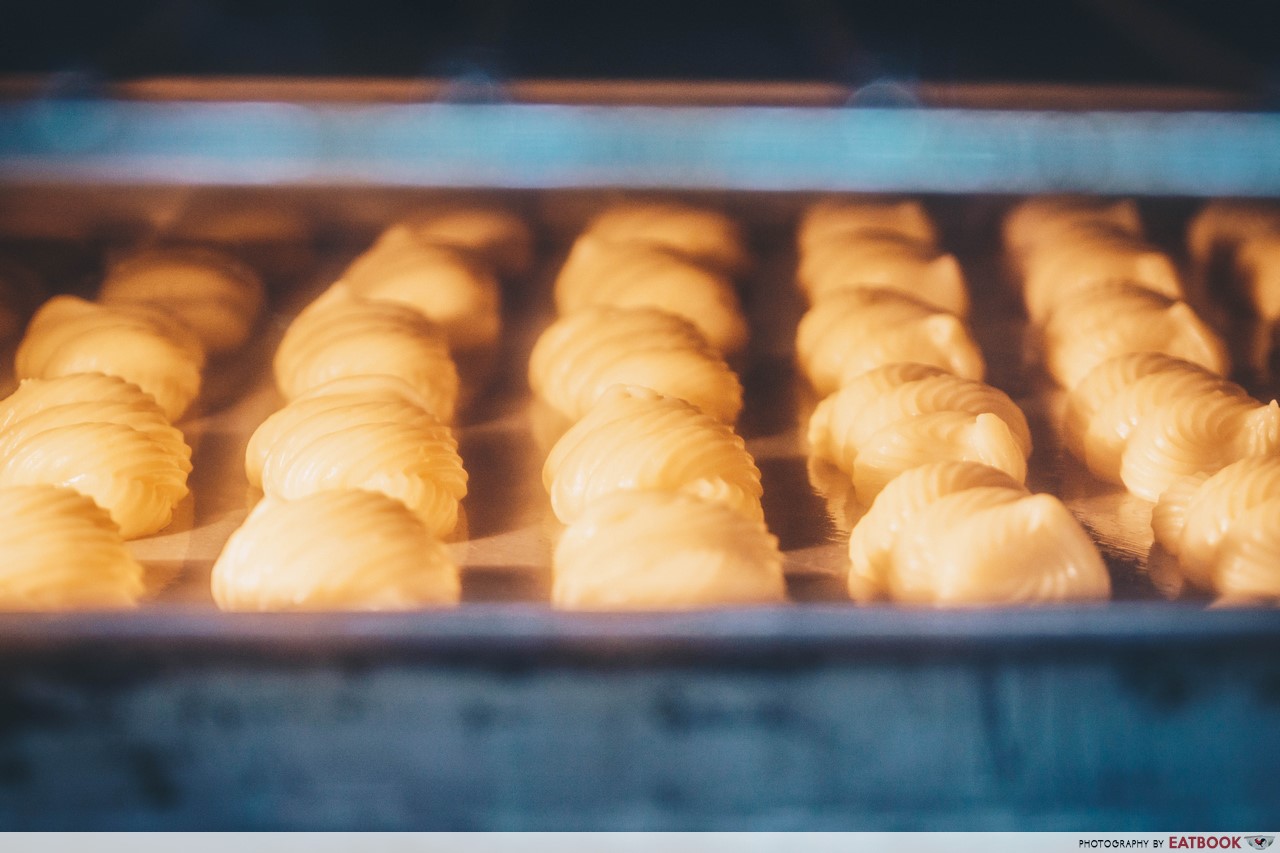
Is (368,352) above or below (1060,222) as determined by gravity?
below

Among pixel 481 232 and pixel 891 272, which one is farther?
pixel 481 232

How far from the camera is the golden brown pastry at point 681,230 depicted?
9.40 feet

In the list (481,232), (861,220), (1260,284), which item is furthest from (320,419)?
(1260,284)

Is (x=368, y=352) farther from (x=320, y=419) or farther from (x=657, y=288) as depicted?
(x=657, y=288)

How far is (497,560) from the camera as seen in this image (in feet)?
6.31

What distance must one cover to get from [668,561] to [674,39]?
88 cm

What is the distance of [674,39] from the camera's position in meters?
2.06

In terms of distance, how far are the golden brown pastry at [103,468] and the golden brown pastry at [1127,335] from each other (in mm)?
1581

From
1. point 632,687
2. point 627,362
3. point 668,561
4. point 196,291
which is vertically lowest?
point 632,687

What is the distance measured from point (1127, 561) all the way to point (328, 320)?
4.68 ft

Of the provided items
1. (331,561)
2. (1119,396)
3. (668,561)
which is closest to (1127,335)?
(1119,396)

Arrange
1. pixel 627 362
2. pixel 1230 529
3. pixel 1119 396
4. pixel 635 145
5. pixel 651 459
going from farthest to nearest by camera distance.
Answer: pixel 627 362 < pixel 1119 396 < pixel 651 459 < pixel 1230 529 < pixel 635 145

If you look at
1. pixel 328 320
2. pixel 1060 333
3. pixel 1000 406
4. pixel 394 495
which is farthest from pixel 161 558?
pixel 1060 333

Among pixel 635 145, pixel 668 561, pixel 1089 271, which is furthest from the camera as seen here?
pixel 1089 271
